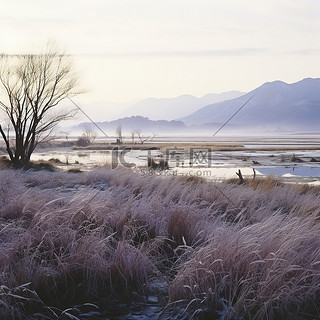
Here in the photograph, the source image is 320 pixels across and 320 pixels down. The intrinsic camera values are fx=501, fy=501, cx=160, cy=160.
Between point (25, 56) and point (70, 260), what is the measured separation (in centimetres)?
2055

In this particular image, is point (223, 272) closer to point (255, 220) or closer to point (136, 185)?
point (255, 220)

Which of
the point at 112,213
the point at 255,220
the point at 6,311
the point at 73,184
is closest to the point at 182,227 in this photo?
the point at 112,213

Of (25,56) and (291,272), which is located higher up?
(25,56)

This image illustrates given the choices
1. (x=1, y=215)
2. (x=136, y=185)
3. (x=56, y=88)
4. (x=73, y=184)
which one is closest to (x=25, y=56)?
(x=56, y=88)

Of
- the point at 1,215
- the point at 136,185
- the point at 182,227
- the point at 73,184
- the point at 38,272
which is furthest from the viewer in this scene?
the point at 73,184

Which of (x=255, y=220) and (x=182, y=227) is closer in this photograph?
(x=182, y=227)

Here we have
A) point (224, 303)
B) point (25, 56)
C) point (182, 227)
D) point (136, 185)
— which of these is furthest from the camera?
point (25, 56)

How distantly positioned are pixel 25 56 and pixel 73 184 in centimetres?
1284

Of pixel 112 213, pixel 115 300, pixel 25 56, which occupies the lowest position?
pixel 115 300

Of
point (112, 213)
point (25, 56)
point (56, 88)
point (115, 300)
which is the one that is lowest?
point (115, 300)

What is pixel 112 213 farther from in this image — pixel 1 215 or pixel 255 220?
pixel 255 220

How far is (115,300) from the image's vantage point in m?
5.10

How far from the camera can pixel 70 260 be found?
549cm

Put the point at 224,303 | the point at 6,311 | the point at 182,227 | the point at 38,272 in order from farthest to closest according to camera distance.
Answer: the point at 182,227
the point at 38,272
the point at 224,303
the point at 6,311
